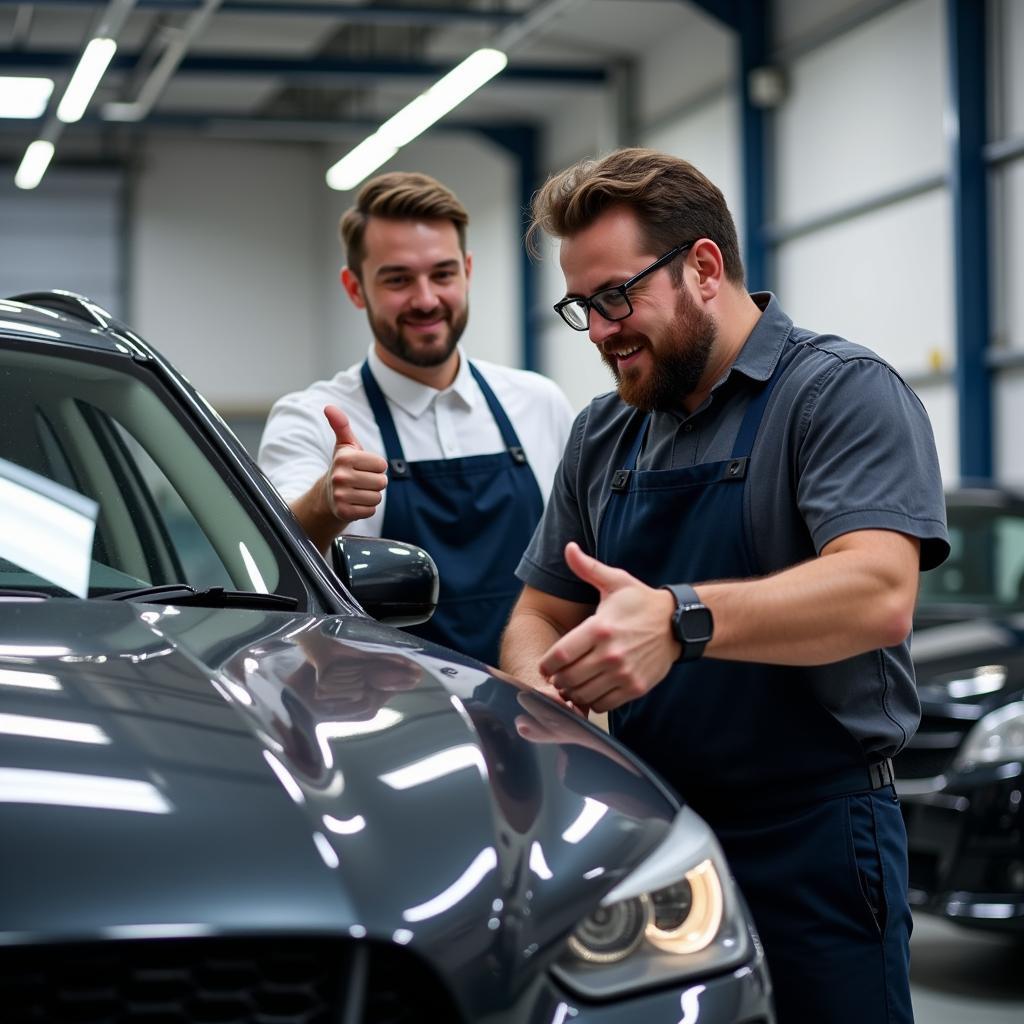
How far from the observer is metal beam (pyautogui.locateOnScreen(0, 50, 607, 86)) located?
13320 millimetres

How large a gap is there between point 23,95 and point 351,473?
11.2m

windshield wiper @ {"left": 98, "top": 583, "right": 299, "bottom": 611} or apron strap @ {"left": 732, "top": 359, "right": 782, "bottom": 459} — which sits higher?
apron strap @ {"left": 732, "top": 359, "right": 782, "bottom": 459}

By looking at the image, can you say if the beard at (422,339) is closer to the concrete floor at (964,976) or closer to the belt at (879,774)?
the belt at (879,774)

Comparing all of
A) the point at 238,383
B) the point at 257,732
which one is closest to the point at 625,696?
the point at 257,732

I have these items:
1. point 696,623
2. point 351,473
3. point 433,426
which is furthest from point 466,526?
point 696,623

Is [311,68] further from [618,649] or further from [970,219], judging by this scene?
[618,649]

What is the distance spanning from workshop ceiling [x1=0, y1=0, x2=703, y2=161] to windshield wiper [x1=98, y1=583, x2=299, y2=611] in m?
9.67

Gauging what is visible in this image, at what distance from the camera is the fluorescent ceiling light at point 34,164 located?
50.4ft

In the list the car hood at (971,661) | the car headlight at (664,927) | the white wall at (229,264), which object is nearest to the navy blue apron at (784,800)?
the car headlight at (664,927)

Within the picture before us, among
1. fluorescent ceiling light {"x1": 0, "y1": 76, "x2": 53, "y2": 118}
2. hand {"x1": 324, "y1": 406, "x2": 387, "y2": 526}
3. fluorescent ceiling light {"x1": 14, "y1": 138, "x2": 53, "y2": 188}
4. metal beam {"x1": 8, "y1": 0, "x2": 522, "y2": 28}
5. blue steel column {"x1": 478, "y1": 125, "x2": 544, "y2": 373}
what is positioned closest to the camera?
hand {"x1": 324, "y1": 406, "x2": 387, "y2": 526}

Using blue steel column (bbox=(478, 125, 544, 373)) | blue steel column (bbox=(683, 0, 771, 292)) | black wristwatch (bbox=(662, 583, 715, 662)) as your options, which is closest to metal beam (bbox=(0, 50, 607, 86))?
blue steel column (bbox=(478, 125, 544, 373))

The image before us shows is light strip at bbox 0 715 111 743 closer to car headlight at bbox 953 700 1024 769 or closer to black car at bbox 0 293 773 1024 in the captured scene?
black car at bbox 0 293 773 1024

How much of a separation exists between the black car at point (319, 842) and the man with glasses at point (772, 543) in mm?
295

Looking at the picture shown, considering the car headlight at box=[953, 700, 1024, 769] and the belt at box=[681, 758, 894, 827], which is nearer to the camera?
the belt at box=[681, 758, 894, 827]
